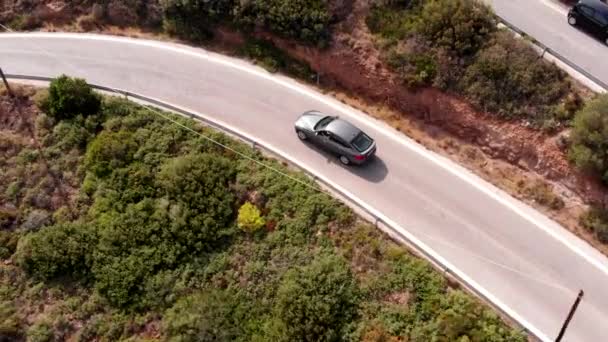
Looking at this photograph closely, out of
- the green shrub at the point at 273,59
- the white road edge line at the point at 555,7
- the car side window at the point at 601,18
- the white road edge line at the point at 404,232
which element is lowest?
the white road edge line at the point at 404,232

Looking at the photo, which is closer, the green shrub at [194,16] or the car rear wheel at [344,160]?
the car rear wheel at [344,160]

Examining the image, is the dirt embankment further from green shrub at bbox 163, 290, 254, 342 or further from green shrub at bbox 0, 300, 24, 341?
green shrub at bbox 0, 300, 24, 341

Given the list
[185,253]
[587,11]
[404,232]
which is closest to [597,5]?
[587,11]

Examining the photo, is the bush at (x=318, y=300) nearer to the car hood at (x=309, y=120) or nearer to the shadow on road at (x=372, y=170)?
the shadow on road at (x=372, y=170)

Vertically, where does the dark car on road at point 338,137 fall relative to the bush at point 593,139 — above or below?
below

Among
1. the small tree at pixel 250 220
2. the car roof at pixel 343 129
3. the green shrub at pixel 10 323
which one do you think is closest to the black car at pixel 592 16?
the car roof at pixel 343 129

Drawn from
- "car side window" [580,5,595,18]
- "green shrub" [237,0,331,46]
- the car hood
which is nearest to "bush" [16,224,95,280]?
the car hood

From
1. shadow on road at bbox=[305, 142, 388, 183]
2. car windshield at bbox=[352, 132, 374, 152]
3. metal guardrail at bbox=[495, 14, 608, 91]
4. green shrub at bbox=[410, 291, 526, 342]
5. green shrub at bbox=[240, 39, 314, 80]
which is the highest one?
metal guardrail at bbox=[495, 14, 608, 91]
